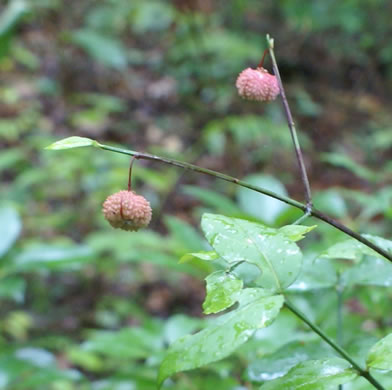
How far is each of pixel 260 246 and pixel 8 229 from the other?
4.20 feet

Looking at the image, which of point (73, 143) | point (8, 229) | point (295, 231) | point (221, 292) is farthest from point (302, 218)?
point (8, 229)

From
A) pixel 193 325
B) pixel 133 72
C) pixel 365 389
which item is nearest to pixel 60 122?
pixel 133 72

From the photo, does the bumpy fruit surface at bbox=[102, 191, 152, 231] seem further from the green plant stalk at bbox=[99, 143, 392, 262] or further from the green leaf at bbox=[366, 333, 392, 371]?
the green leaf at bbox=[366, 333, 392, 371]

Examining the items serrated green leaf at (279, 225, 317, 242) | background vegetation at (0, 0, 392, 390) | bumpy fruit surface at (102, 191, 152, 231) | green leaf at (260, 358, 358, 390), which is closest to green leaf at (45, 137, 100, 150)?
bumpy fruit surface at (102, 191, 152, 231)

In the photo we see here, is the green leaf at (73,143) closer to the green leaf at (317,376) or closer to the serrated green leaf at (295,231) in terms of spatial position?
the serrated green leaf at (295,231)

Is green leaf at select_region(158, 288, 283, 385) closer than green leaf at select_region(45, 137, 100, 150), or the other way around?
green leaf at select_region(158, 288, 283, 385)

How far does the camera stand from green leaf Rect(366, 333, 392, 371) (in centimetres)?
59

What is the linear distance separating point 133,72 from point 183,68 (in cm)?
87

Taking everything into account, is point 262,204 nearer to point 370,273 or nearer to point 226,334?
point 370,273

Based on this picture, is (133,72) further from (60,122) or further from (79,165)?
(79,165)

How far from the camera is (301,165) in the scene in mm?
758

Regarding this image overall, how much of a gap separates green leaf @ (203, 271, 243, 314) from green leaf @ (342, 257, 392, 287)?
0.36 meters

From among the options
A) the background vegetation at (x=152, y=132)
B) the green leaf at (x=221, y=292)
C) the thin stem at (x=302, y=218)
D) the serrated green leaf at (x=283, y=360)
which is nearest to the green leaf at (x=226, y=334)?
the green leaf at (x=221, y=292)

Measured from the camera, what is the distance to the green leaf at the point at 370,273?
870 millimetres
